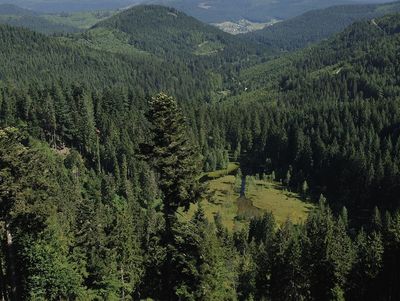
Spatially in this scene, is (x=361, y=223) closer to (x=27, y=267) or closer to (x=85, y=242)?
(x=85, y=242)

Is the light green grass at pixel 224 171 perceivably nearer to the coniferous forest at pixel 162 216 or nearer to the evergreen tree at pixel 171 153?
the coniferous forest at pixel 162 216

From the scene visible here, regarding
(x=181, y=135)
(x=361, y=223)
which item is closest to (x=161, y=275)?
(x=181, y=135)

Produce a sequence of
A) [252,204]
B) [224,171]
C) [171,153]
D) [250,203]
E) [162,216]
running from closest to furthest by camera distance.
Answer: [171,153] → [162,216] → [252,204] → [250,203] → [224,171]

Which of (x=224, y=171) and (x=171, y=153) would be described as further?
(x=224, y=171)

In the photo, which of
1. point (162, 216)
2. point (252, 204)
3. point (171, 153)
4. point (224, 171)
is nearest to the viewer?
point (171, 153)

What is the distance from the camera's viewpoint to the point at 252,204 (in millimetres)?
149875

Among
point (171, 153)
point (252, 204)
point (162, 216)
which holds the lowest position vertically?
point (252, 204)

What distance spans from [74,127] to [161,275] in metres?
130

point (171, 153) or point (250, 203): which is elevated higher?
point (171, 153)

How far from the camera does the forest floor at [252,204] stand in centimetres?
13888

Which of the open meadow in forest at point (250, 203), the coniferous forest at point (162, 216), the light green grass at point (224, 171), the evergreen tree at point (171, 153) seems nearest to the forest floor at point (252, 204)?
the open meadow in forest at point (250, 203)

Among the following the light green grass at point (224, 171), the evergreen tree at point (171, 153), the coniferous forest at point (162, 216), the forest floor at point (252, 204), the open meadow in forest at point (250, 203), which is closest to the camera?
the evergreen tree at point (171, 153)

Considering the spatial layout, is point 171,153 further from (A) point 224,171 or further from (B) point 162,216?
(A) point 224,171

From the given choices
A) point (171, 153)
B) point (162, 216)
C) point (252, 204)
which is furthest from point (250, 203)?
point (171, 153)
